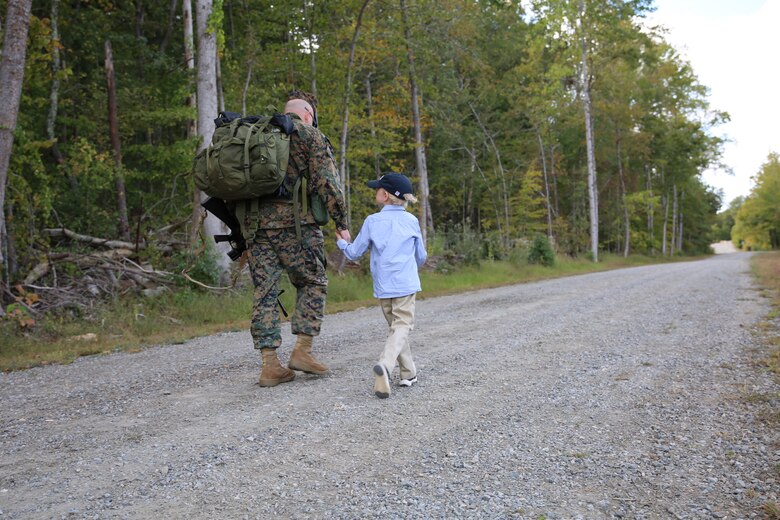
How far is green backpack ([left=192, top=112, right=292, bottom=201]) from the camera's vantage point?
14.0 feet

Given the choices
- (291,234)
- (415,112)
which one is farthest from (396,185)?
(415,112)

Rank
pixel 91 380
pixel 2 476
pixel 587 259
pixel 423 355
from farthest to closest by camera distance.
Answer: pixel 587 259, pixel 423 355, pixel 91 380, pixel 2 476

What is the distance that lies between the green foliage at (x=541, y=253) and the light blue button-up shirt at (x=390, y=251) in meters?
18.9

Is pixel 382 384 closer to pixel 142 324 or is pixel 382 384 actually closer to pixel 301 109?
pixel 301 109

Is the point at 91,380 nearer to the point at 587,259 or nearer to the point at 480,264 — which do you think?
the point at 480,264

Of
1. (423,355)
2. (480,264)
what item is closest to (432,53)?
(480,264)

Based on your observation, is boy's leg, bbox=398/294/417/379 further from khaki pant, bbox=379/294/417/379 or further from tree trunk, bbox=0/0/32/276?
tree trunk, bbox=0/0/32/276

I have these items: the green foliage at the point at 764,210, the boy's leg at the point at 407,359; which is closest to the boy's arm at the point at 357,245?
the boy's leg at the point at 407,359

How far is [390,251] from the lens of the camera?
4.62m

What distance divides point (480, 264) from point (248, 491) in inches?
659

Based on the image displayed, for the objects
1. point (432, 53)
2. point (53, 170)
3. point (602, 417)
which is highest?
point (432, 53)

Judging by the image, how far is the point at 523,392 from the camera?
14.4 ft

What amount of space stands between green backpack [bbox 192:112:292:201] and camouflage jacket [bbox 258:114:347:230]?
0.56ft

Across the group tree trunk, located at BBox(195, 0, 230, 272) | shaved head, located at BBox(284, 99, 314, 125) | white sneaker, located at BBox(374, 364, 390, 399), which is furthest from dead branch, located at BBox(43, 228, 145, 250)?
white sneaker, located at BBox(374, 364, 390, 399)
